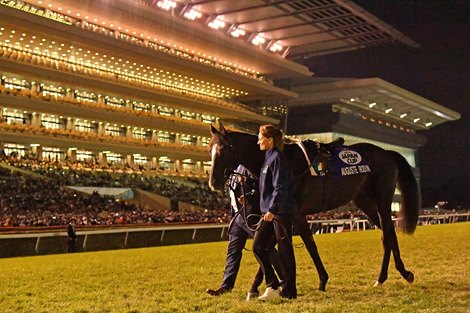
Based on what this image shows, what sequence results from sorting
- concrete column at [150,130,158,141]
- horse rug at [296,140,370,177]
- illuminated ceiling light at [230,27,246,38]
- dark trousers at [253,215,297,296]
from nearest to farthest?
dark trousers at [253,215,297,296] < horse rug at [296,140,370,177] < concrete column at [150,130,158,141] < illuminated ceiling light at [230,27,246,38]

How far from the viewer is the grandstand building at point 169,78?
41562 millimetres

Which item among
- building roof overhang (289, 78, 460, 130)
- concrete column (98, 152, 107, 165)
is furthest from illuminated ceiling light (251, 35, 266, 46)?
concrete column (98, 152, 107, 165)

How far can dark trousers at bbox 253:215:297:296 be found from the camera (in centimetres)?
590

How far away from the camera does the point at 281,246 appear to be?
5.98 m

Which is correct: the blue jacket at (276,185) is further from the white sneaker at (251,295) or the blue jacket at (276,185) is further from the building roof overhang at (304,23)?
the building roof overhang at (304,23)

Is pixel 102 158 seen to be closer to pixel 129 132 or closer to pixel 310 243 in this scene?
pixel 129 132

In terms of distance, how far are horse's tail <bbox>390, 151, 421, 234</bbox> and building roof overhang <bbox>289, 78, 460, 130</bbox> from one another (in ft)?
205

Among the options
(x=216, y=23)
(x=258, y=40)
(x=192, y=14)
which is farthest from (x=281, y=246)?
(x=258, y=40)

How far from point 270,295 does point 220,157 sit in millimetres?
1398

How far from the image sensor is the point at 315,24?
62000mm

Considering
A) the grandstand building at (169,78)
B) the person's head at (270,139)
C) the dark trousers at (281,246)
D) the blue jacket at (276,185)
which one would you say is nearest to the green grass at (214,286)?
the dark trousers at (281,246)

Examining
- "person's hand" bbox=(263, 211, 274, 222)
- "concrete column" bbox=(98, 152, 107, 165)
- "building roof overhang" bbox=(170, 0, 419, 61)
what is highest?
"building roof overhang" bbox=(170, 0, 419, 61)

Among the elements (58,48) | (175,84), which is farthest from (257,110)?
(58,48)

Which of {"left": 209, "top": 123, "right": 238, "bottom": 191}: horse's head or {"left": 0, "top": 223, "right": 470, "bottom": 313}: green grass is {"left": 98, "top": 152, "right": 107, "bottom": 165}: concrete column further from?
{"left": 209, "top": 123, "right": 238, "bottom": 191}: horse's head
